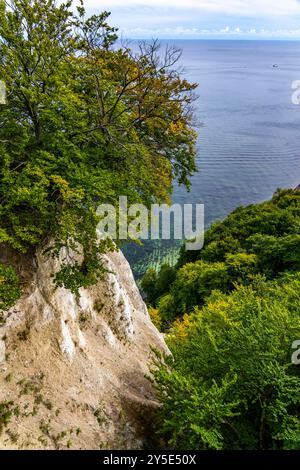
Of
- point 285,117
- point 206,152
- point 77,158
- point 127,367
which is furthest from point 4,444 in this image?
point 285,117

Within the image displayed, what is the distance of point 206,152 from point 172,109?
316ft

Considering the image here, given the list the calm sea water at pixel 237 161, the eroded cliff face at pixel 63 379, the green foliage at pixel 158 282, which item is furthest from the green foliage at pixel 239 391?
the calm sea water at pixel 237 161

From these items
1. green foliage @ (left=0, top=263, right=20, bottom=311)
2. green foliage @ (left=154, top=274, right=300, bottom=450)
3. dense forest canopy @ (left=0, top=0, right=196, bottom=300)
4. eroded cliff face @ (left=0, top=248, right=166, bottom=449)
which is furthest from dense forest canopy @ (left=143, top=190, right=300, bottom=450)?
green foliage @ (left=0, top=263, right=20, bottom=311)

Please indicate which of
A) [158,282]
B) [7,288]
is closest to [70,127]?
[7,288]

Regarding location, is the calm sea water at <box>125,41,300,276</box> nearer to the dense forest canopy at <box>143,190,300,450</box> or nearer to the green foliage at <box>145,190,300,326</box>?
the green foliage at <box>145,190,300,326</box>

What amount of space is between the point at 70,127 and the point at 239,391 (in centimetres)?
1501

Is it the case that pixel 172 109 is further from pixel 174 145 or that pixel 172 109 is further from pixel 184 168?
pixel 184 168

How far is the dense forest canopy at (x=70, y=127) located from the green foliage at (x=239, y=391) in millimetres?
6945

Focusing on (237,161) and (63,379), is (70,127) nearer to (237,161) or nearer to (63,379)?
(63,379)

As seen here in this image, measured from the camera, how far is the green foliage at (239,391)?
1709 cm

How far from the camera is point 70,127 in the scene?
19.4 meters

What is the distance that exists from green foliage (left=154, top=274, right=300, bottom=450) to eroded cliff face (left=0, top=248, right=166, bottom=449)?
6.63 feet

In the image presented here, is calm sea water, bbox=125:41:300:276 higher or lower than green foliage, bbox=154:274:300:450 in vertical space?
higher

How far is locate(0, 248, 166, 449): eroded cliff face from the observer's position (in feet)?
53.6
